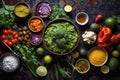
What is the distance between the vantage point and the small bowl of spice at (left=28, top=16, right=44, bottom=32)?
172 inches

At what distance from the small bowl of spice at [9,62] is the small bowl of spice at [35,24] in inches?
15.3

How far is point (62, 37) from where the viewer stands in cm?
426

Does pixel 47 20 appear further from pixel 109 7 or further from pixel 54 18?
pixel 109 7

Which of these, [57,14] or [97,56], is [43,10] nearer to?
[57,14]

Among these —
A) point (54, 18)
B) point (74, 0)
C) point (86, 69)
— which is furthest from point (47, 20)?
point (86, 69)

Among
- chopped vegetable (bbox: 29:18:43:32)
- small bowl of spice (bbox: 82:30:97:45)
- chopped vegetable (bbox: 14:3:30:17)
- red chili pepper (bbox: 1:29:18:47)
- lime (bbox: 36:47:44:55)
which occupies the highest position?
chopped vegetable (bbox: 14:3:30:17)

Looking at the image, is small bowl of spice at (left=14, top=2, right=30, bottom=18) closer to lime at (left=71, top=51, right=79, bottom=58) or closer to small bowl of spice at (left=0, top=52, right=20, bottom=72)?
small bowl of spice at (left=0, top=52, right=20, bottom=72)

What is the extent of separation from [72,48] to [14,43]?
639 mm

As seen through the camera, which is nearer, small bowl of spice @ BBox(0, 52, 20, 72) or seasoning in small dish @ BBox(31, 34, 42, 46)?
small bowl of spice @ BBox(0, 52, 20, 72)

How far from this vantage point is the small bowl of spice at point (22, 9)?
14.3 ft

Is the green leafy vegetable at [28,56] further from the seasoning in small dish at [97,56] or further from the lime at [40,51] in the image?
the seasoning in small dish at [97,56]

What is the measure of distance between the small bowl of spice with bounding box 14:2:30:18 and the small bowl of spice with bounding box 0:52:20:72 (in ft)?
1.54

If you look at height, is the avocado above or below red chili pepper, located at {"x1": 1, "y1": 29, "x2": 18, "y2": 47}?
below

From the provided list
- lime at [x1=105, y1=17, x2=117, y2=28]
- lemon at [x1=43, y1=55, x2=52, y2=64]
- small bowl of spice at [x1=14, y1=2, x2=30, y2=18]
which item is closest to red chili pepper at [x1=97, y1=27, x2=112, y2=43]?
lime at [x1=105, y1=17, x2=117, y2=28]
